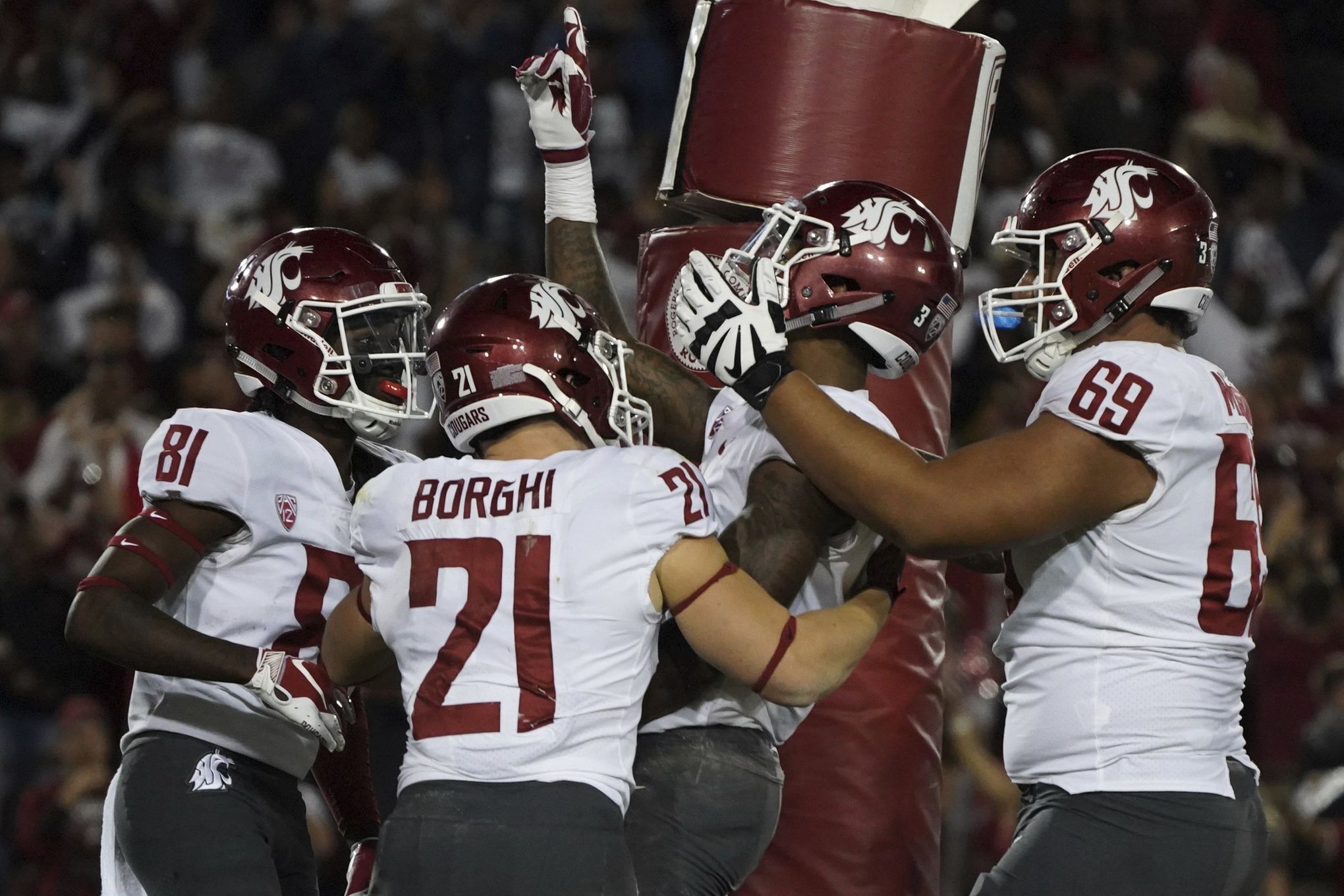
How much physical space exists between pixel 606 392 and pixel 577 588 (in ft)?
1.48

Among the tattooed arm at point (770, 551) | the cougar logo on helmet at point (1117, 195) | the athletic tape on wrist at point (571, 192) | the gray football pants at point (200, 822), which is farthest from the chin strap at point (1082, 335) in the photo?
the gray football pants at point (200, 822)

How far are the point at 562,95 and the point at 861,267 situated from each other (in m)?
1.37

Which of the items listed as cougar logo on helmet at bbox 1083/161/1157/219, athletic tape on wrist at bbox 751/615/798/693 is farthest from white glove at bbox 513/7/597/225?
athletic tape on wrist at bbox 751/615/798/693

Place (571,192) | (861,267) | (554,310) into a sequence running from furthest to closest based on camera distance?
1. (571,192)
2. (861,267)
3. (554,310)

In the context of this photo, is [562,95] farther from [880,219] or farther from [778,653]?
[778,653]

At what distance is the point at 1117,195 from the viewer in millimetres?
3338

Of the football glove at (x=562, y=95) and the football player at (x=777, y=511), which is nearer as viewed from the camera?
the football player at (x=777, y=511)

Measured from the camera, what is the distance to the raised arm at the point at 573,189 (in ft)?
13.3

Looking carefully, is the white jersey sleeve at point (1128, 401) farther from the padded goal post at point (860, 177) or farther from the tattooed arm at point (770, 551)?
the padded goal post at point (860, 177)

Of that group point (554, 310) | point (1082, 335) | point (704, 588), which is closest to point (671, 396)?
point (554, 310)

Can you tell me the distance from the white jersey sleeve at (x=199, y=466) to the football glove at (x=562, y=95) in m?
1.27

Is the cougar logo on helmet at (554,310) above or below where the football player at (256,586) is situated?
above

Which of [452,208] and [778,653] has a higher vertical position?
[778,653]

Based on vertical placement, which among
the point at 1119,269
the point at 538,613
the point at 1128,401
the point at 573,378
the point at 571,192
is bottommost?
the point at 538,613
